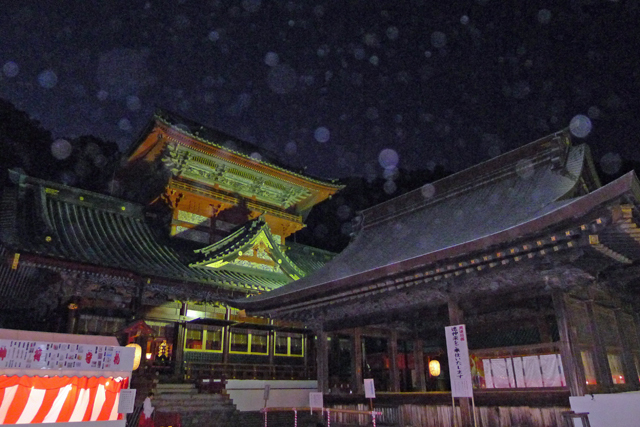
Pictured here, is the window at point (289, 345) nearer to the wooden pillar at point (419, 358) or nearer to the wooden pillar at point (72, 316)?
the wooden pillar at point (419, 358)

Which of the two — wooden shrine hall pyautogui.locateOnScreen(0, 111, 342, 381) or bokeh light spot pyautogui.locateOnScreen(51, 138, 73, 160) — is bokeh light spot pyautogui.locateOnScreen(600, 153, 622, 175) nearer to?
wooden shrine hall pyautogui.locateOnScreen(0, 111, 342, 381)

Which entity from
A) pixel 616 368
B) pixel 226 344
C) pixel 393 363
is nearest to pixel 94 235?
pixel 226 344

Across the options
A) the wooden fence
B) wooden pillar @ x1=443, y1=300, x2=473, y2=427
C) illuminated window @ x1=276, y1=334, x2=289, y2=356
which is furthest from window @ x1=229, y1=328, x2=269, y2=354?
wooden pillar @ x1=443, y1=300, x2=473, y2=427

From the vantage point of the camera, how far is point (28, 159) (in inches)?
1494

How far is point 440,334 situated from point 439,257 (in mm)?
6595

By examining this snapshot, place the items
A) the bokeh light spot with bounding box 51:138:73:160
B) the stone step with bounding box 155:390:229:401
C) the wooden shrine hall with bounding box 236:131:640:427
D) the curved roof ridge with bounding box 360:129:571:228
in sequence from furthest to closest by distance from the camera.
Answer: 1. the bokeh light spot with bounding box 51:138:73:160
2. the stone step with bounding box 155:390:229:401
3. the curved roof ridge with bounding box 360:129:571:228
4. the wooden shrine hall with bounding box 236:131:640:427

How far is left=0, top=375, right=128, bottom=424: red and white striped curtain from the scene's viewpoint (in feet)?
28.4

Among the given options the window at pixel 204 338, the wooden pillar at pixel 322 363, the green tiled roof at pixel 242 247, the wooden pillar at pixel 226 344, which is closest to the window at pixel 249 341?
the wooden pillar at pixel 226 344

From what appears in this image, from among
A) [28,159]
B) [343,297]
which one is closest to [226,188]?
[343,297]

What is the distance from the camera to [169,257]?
56.7 feet

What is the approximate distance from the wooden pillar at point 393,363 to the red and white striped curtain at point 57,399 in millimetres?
7691

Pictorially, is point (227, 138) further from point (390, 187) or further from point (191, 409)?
point (390, 187)

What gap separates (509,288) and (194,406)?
1043cm

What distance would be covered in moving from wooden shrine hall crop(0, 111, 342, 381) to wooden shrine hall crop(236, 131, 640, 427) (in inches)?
156
